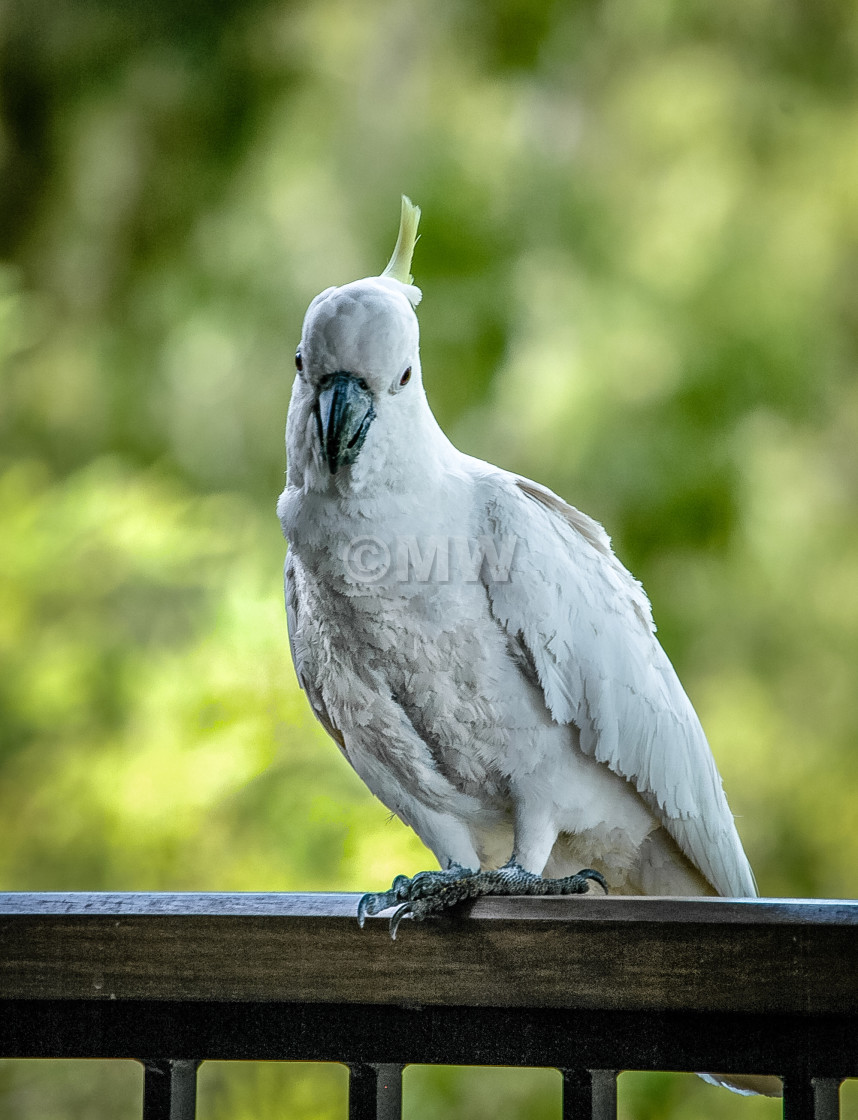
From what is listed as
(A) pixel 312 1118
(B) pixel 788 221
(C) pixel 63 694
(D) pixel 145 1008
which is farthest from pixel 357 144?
(D) pixel 145 1008

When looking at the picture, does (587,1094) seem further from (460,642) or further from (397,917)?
(460,642)

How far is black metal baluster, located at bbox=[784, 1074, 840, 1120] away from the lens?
0.58 m

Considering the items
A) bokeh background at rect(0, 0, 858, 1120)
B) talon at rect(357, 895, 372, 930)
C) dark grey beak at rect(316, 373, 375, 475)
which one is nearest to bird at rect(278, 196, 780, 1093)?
dark grey beak at rect(316, 373, 375, 475)

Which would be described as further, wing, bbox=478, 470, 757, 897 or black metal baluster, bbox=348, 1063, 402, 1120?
wing, bbox=478, 470, 757, 897

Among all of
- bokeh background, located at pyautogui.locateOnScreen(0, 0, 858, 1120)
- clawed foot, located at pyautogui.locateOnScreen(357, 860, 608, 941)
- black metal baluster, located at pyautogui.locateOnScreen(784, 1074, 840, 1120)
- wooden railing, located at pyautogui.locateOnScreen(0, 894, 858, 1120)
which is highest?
bokeh background, located at pyautogui.locateOnScreen(0, 0, 858, 1120)

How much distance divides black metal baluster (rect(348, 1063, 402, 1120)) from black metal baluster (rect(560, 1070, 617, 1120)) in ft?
0.34

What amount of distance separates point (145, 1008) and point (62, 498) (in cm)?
248

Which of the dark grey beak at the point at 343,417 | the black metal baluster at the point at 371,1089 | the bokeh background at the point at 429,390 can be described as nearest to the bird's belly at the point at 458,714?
the dark grey beak at the point at 343,417

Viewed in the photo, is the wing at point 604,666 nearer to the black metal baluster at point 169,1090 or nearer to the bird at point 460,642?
the bird at point 460,642

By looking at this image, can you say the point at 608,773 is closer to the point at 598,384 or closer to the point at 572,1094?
the point at 572,1094

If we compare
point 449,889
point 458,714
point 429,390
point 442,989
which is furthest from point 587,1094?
point 429,390

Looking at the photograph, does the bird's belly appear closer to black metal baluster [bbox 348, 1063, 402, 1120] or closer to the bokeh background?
black metal baluster [bbox 348, 1063, 402, 1120]

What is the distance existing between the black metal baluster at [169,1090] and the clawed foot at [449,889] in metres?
0.15

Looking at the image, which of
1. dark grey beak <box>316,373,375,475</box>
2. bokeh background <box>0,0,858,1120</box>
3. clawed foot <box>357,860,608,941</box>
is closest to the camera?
clawed foot <box>357,860,608,941</box>
